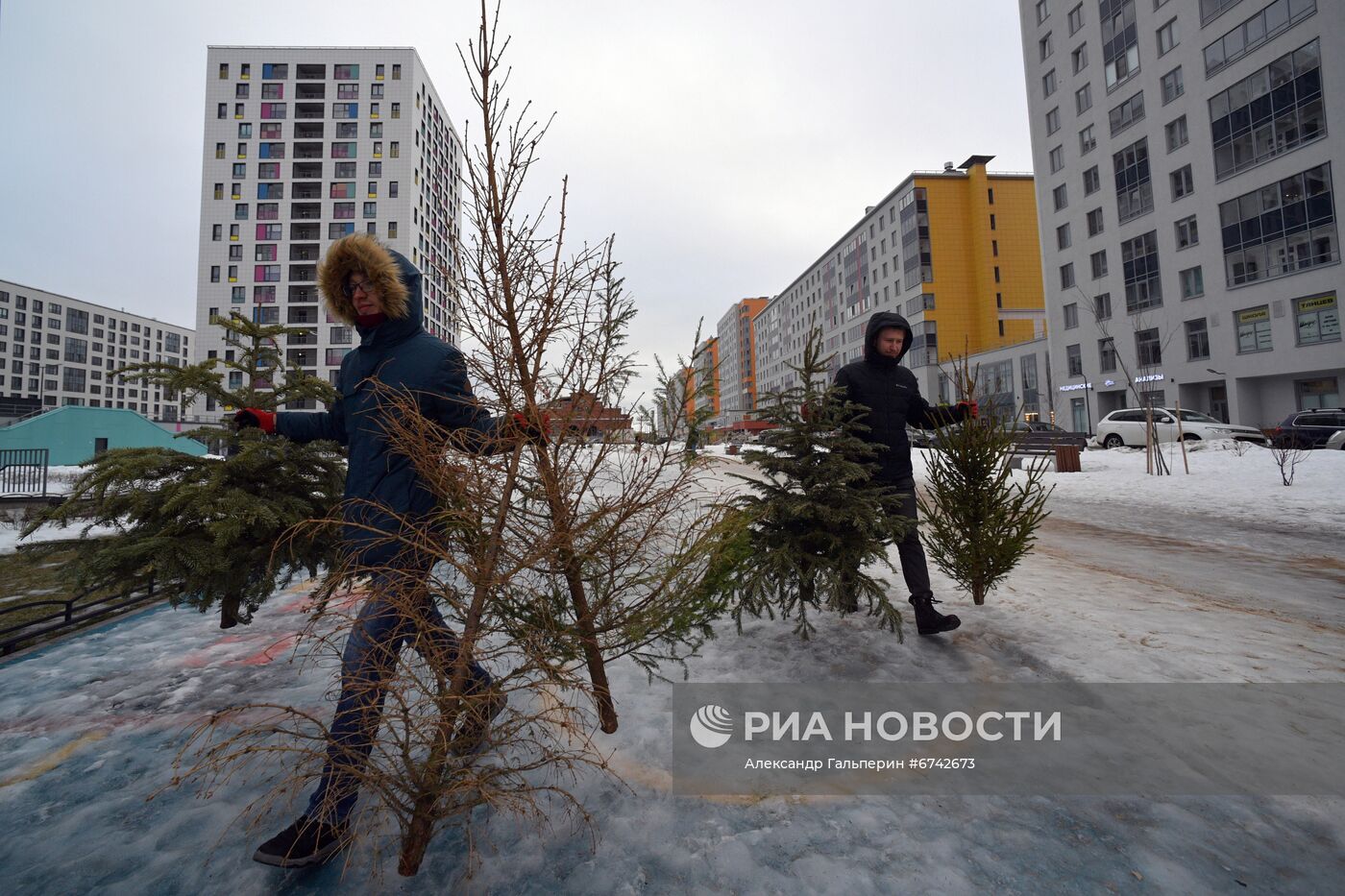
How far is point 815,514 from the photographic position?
321 centimetres

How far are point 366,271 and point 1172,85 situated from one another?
40.0 metres

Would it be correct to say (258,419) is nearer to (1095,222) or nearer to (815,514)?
(815,514)

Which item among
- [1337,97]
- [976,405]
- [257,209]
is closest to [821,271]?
[1337,97]

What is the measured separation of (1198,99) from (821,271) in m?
44.8

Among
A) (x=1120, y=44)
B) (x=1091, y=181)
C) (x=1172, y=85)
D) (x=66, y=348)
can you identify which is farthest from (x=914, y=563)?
(x=66, y=348)

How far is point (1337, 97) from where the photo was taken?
20625 mm

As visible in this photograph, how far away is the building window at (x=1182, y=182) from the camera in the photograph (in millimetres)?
26016

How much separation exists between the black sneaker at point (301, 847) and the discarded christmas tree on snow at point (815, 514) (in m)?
1.95

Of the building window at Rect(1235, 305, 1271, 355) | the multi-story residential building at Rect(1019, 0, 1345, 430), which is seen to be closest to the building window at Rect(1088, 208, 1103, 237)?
the multi-story residential building at Rect(1019, 0, 1345, 430)

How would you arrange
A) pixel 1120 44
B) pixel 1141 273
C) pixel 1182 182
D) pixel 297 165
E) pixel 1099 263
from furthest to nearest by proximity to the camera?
pixel 297 165
pixel 1099 263
pixel 1120 44
pixel 1141 273
pixel 1182 182

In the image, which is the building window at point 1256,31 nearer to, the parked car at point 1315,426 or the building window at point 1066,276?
the building window at point 1066,276

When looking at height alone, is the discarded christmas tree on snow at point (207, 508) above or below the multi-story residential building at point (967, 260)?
below

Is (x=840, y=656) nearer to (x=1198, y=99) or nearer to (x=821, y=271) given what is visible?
(x=1198, y=99)

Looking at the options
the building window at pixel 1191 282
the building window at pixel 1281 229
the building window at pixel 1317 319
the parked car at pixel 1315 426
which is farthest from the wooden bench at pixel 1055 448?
the building window at pixel 1281 229
